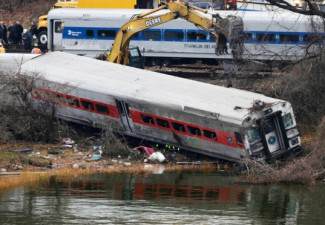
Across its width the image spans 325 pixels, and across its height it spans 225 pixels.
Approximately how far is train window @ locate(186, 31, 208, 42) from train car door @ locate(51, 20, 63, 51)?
19.4 feet

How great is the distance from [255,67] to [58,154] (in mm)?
8159

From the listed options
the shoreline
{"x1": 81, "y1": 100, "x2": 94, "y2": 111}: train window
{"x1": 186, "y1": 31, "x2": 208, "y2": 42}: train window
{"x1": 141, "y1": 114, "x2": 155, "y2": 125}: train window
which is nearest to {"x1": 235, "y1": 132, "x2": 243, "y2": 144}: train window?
Result: the shoreline

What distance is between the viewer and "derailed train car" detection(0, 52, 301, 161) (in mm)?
27516

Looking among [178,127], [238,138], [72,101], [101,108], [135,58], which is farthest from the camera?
[135,58]

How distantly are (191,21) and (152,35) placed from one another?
967cm

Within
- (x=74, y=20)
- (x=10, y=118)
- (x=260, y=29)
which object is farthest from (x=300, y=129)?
(x=74, y=20)

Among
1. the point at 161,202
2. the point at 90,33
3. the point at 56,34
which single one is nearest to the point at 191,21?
the point at 90,33

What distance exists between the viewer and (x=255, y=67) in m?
34.0

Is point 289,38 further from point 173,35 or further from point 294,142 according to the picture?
point 294,142

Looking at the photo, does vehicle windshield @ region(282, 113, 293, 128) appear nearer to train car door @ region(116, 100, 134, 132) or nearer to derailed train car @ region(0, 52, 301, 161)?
derailed train car @ region(0, 52, 301, 161)

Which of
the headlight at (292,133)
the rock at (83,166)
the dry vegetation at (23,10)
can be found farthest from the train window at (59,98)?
the dry vegetation at (23,10)

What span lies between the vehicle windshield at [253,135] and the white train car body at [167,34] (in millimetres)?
14935

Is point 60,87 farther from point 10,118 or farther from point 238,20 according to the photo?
point 238,20

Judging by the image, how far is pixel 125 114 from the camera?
1157 inches
